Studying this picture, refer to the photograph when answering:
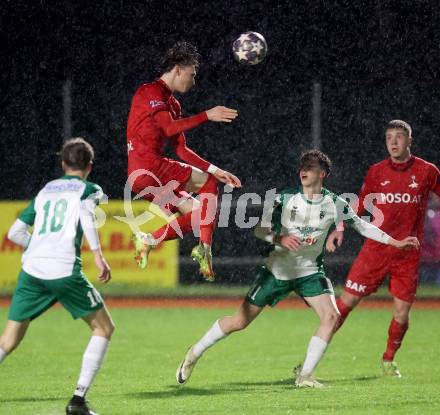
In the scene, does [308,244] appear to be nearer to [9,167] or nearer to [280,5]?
[9,167]

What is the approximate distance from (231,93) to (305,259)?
43.0 ft

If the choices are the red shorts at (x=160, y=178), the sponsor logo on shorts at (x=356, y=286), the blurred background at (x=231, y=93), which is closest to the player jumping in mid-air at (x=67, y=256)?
the red shorts at (x=160, y=178)

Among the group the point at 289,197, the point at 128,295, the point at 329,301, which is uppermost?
the point at 289,197

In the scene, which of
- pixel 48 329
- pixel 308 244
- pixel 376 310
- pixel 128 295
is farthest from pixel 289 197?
pixel 128 295

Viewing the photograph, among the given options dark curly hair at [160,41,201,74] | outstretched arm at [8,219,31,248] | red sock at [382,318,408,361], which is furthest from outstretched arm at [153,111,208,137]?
red sock at [382,318,408,361]

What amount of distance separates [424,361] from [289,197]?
103 inches

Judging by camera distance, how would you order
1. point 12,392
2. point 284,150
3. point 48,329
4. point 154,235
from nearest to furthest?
point 12,392, point 154,235, point 48,329, point 284,150

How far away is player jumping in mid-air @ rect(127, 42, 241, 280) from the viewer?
832 cm

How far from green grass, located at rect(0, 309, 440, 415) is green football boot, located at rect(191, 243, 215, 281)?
0.92 meters

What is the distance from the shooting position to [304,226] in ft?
27.2

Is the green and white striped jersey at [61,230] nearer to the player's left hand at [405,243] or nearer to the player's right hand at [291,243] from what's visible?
the player's right hand at [291,243]

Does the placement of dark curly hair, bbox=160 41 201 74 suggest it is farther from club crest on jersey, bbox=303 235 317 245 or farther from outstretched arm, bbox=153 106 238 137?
club crest on jersey, bbox=303 235 317 245

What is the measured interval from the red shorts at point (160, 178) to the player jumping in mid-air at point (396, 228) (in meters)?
1.81

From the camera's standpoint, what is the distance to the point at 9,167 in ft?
59.0
